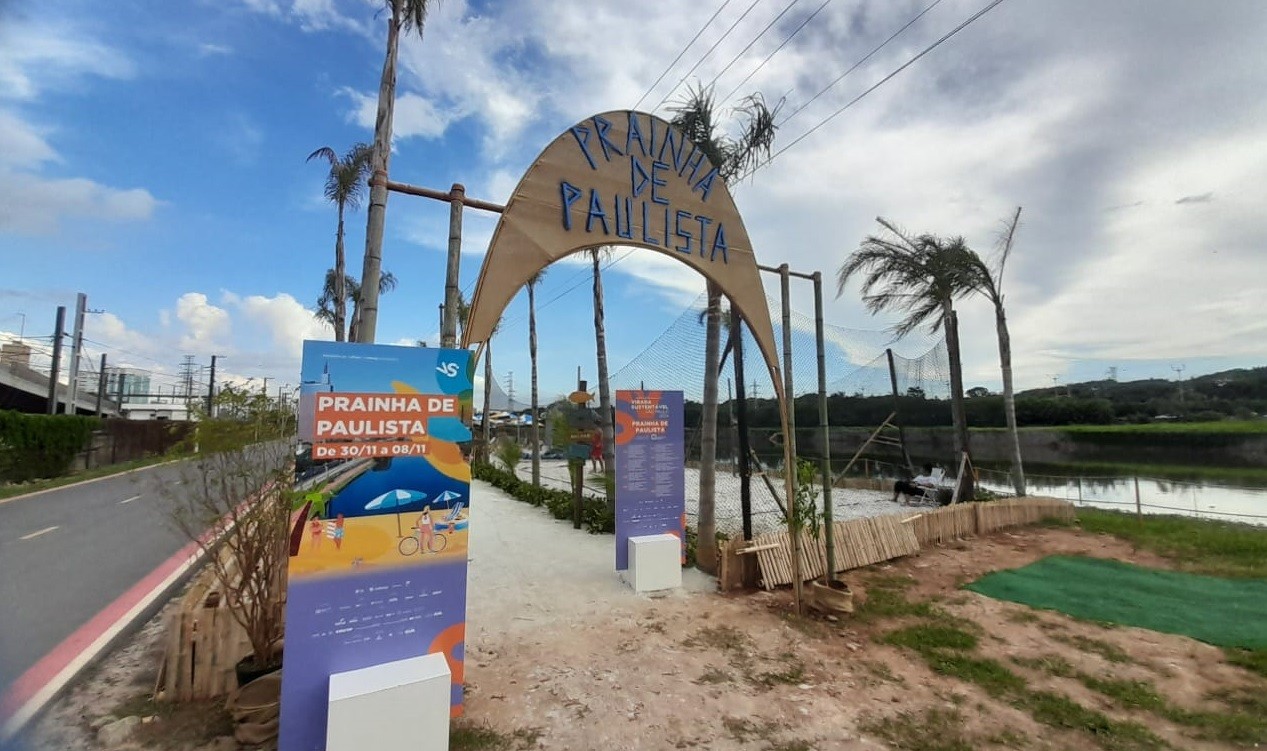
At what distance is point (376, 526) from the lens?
263cm

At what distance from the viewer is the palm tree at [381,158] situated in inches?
127

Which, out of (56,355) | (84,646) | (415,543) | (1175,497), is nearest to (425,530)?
(415,543)

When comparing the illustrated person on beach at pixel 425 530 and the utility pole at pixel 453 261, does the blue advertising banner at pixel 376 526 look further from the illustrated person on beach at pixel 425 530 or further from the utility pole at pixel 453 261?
the utility pole at pixel 453 261

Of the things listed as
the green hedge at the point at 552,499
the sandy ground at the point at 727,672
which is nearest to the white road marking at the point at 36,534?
the sandy ground at the point at 727,672

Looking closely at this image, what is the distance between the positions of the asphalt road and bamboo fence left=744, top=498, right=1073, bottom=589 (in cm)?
498

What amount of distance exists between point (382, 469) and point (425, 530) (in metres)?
0.40

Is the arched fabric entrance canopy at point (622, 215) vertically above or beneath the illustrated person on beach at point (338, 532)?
above

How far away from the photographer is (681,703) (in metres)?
3.21

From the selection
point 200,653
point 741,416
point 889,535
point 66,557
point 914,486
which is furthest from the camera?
point 914,486

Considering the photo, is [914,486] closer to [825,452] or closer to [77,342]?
[825,452]

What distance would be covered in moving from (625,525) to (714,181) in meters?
3.59

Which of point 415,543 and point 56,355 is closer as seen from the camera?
point 415,543

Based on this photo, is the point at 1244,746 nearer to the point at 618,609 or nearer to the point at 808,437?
the point at 618,609

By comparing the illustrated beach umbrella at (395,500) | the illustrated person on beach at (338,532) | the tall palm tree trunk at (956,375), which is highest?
the tall palm tree trunk at (956,375)
